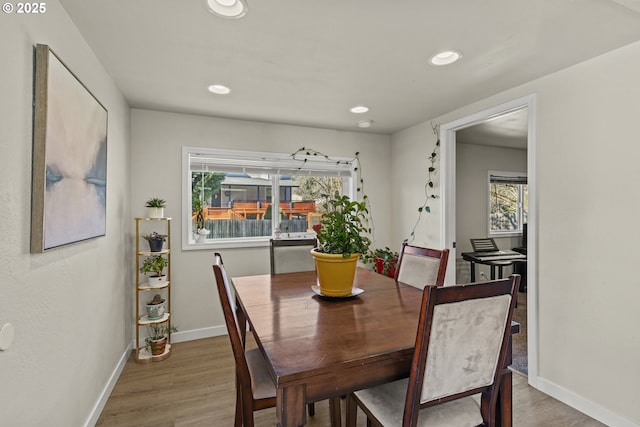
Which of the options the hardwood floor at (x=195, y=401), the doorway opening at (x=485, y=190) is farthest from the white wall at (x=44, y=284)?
the doorway opening at (x=485, y=190)

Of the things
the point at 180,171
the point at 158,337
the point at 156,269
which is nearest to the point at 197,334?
the point at 158,337

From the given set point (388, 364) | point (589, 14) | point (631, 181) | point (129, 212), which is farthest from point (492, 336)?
point (129, 212)

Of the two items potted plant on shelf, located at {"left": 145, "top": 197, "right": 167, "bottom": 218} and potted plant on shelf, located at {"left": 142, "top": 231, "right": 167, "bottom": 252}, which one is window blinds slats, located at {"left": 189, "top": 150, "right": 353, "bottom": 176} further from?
potted plant on shelf, located at {"left": 142, "top": 231, "right": 167, "bottom": 252}

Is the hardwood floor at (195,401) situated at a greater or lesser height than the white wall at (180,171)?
lesser

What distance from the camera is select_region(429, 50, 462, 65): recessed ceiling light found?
6.39ft

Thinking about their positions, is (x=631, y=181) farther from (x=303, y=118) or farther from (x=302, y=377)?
(x=303, y=118)

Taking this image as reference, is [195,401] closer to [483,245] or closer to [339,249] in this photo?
[339,249]

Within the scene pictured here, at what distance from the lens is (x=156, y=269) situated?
274 centimetres

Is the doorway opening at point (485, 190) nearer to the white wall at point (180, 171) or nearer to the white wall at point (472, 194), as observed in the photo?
the white wall at point (472, 194)

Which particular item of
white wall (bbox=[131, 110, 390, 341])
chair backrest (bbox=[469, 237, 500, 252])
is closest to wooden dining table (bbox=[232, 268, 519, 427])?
white wall (bbox=[131, 110, 390, 341])

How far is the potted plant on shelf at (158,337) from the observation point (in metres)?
2.74

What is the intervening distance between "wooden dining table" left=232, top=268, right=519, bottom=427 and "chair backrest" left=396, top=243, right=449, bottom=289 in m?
0.19

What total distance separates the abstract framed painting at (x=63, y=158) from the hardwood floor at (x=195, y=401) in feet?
3.94

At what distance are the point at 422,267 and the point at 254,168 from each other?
85.4 inches
